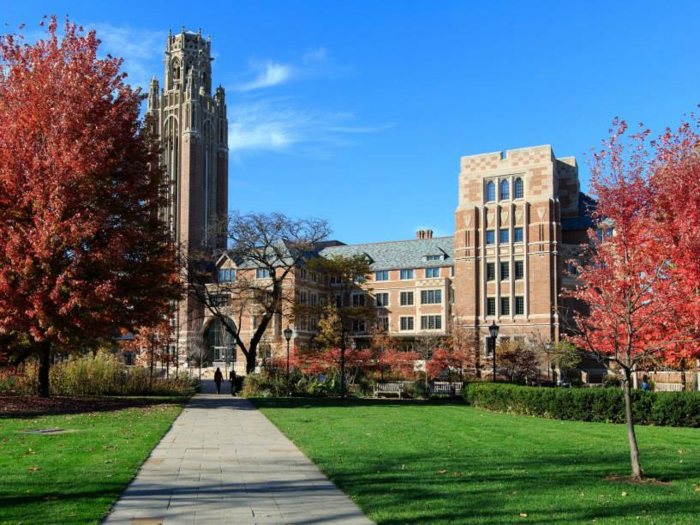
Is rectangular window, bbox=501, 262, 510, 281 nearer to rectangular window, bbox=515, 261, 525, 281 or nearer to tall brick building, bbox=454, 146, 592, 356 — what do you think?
tall brick building, bbox=454, 146, 592, 356

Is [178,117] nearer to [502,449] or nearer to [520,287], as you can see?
[520,287]

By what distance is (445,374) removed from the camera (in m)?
52.8

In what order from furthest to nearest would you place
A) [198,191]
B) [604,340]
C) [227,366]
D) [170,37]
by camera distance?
[170,37] → [198,191] → [227,366] → [604,340]

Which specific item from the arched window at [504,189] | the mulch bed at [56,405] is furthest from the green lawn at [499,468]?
the arched window at [504,189]

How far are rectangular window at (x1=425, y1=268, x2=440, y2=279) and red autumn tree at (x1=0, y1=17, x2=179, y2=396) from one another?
51.5 metres

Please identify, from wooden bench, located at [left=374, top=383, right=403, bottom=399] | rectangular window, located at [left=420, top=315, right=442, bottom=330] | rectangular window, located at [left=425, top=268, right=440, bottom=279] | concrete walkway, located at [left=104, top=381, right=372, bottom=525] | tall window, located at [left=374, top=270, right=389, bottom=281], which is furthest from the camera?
tall window, located at [left=374, top=270, right=389, bottom=281]

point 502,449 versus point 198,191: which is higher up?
point 198,191

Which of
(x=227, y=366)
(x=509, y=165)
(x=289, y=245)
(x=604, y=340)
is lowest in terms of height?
(x=227, y=366)

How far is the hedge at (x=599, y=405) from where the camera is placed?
2059 cm

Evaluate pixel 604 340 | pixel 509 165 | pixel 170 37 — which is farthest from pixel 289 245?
pixel 170 37

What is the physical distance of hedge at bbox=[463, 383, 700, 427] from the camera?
20594mm

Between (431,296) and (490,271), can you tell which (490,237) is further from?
(431,296)

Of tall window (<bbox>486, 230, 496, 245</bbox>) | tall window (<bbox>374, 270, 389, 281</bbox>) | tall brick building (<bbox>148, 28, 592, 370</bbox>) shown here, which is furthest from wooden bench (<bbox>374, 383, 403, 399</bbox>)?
tall window (<bbox>374, 270, 389, 281</bbox>)

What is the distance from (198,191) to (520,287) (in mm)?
→ 48801
